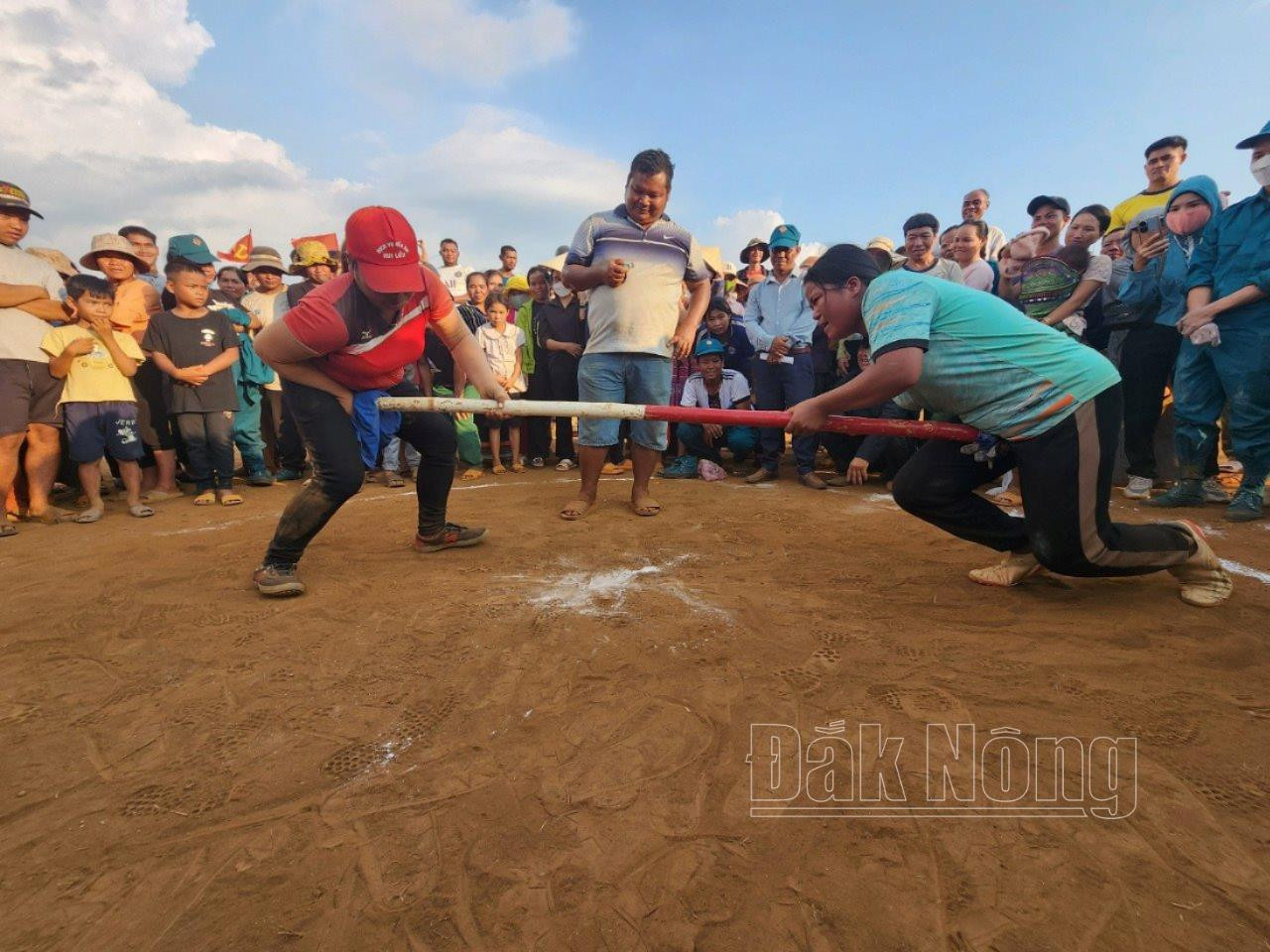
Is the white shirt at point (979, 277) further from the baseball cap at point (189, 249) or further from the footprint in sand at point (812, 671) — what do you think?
the baseball cap at point (189, 249)

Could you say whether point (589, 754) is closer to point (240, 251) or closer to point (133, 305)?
point (133, 305)

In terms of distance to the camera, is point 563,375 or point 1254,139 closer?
point 1254,139

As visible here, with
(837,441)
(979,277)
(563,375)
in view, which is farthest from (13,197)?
(979,277)

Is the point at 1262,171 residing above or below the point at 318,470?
above

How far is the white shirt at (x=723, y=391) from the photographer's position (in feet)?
20.4

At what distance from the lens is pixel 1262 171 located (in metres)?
3.69

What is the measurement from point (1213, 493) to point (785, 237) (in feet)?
12.7

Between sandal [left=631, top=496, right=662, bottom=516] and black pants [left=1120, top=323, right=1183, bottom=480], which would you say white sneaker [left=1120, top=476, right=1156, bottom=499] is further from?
sandal [left=631, top=496, right=662, bottom=516]

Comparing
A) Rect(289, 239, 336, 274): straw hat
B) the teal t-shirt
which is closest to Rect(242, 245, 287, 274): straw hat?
Rect(289, 239, 336, 274): straw hat

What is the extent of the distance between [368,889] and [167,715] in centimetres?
113

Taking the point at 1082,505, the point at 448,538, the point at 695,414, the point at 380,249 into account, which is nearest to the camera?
the point at 1082,505

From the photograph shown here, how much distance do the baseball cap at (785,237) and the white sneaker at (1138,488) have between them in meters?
3.38

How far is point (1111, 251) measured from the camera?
17.2ft

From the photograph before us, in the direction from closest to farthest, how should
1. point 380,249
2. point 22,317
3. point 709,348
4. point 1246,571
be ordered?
1. point 380,249
2. point 1246,571
3. point 22,317
4. point 709,348
